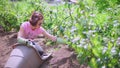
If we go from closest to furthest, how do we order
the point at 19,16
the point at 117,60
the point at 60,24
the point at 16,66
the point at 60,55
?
the point at 117,60
the point at 16,66
the point at 60,55
the point at 60,24
the point at 19,16

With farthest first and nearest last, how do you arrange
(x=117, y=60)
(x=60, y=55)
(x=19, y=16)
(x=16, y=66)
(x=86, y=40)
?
(x=19, y=16) < (x=60, y=55) < (x=16, y=66) < (x=86, y=40) < (x=117, y=60)

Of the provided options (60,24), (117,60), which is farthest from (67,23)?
(117,60)

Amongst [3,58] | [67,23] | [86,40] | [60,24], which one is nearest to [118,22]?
[86,40]

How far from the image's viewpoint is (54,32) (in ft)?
18.8

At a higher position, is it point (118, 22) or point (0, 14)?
point (118, 22)

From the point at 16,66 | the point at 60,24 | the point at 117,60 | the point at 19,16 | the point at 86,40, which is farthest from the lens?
the point at 19,16

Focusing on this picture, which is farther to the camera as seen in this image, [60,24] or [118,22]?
[60,24]

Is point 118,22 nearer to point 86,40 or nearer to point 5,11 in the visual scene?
point 86,40

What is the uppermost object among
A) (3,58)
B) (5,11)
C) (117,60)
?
(117,60)

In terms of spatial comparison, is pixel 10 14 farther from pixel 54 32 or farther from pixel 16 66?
pixel 16 66

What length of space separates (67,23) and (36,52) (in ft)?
2.24

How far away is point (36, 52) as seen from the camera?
4926mm

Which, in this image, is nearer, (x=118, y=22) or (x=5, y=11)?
(x=118, y=22)

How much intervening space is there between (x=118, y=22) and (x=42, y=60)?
1653mm
